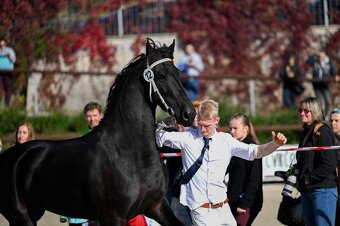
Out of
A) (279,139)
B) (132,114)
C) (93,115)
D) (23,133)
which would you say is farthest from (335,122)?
(23,133)

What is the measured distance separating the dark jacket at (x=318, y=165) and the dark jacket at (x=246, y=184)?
43 cm

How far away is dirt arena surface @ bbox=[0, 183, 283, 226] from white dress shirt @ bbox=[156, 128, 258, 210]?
3626 mm

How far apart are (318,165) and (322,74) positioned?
Result: 980cm

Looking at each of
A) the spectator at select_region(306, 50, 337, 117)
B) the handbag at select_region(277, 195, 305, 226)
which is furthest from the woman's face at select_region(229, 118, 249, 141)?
the spectator at select_region(306, 50, 337, 117)

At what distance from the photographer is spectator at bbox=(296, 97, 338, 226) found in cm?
875

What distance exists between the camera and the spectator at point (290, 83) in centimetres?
1833

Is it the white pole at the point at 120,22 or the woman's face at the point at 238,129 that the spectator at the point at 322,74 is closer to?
the white pole at the point at 120,22

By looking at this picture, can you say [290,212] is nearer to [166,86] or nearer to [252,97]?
[166,86]

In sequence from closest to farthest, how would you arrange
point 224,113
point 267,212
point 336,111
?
point 336,111 < point 267,212 < point 224,113

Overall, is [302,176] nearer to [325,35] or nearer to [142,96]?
[142,96]

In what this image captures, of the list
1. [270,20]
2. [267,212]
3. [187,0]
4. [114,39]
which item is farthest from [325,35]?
[267,212]

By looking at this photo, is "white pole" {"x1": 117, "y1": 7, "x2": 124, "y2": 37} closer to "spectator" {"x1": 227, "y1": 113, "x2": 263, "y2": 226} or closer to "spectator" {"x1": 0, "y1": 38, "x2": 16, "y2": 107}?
"spectator" {"x1": 0, "y1": 38, "x2": 16, "y2": 107}

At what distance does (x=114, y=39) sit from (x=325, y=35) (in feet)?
16.0

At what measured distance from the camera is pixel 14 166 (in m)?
8.30
